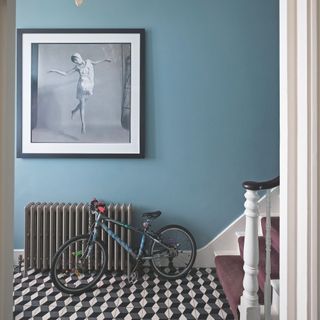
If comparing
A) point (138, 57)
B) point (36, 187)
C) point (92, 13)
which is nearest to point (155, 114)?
point (138, 57)

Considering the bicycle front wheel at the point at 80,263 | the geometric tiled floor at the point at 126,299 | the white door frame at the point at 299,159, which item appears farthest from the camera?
the bicycle front wheel at the point at 80,263

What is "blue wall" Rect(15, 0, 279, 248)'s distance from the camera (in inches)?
124

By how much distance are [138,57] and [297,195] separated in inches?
102

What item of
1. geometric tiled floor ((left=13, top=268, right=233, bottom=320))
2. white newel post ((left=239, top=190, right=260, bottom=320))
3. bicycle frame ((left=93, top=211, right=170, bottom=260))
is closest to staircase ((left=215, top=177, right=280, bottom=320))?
white newel post ((left=239, top=190, right=260, bottom=320))

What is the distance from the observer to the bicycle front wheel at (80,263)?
2833 millimetres

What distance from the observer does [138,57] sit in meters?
3.14

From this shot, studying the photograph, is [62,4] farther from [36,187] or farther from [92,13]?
[36,187]

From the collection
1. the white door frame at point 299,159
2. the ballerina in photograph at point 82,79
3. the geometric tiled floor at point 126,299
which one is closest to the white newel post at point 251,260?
the geometric tiled floor at point 126,299

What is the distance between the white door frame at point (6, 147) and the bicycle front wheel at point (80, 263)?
6.72 ft

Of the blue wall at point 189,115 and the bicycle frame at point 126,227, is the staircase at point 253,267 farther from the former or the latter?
the blue wall at point 189,115

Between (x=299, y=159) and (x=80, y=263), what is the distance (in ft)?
8.43

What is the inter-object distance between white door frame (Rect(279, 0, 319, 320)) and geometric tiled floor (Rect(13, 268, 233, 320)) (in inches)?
69.1

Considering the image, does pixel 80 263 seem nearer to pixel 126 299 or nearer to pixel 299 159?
pixel 126 299

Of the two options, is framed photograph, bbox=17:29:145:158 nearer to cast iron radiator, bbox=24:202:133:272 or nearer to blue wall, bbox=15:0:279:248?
blue wall, bbox=15:0:279:248
